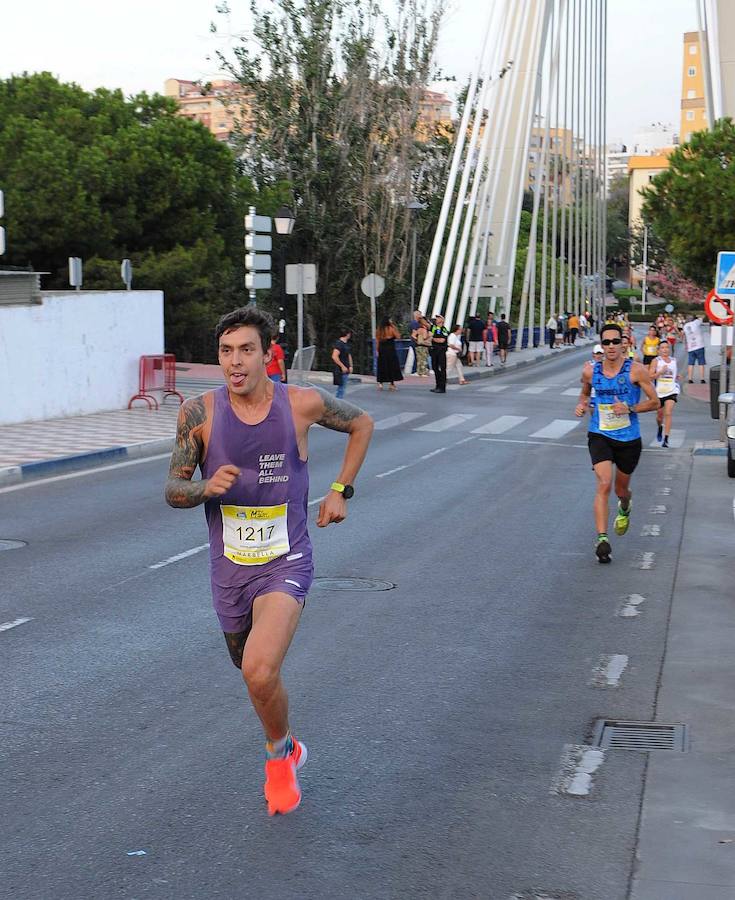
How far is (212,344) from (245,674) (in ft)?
146

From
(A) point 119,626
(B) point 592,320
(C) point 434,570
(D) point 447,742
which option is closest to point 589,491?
(C) point 434,570

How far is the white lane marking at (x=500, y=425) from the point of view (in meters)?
23.6

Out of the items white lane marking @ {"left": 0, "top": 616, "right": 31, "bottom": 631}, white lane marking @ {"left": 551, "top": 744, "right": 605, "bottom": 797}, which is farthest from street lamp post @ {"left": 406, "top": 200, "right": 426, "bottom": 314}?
white lane marking @ {"left": 551, "top": 744, "right": 605, "bottom": 797}

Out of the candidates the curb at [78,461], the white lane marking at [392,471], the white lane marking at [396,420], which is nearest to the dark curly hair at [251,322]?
the curb at [78,461]

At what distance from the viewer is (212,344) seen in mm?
49000

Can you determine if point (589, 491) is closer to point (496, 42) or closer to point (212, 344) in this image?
point (212, 344)

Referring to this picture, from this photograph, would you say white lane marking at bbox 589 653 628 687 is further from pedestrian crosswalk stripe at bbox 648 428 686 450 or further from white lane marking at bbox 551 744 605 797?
pedestrian crosswalk stripe at bbox 648 428 686 450

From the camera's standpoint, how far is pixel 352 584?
9.90m

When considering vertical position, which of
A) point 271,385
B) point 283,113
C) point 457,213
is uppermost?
point 283,113

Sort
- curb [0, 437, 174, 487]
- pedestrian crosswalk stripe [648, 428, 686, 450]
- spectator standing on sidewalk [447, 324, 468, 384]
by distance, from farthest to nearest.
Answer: spectator standing on sidewalk [447, 324, 468, 384]
pedestrian crosswalk stripe [648, 428, 686, 450]
curb [0, 437, 174, 487]

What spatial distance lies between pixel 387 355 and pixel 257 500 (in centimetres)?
2819

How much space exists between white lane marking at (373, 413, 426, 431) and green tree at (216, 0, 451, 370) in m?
18.8

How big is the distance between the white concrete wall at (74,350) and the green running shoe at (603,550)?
13.3m

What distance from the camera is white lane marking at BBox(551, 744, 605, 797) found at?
17.8 feet
